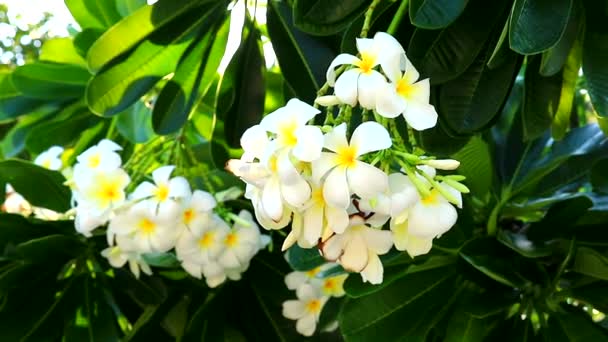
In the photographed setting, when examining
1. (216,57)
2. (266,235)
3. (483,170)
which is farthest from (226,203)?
(483,170)

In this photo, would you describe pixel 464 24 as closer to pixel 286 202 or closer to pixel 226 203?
pixel 286 202

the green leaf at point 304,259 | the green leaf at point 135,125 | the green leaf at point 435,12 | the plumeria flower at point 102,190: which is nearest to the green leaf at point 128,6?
the green leaf at point 135,125

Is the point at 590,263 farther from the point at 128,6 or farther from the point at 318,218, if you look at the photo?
the point at 128,6

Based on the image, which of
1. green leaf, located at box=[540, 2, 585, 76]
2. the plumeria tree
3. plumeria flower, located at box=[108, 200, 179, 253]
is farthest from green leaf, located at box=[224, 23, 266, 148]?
green leaf, located at box=[540, 2, 585, 76]

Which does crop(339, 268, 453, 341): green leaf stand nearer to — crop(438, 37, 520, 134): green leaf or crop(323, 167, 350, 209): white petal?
crop(438, 37, 520, 134): green leaf

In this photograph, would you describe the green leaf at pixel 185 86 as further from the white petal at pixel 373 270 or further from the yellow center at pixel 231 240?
the white petal at pixel 373 270

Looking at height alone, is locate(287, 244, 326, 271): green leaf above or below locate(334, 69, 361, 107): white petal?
below

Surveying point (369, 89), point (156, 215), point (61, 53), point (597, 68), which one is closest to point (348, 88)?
point (369, 89)
